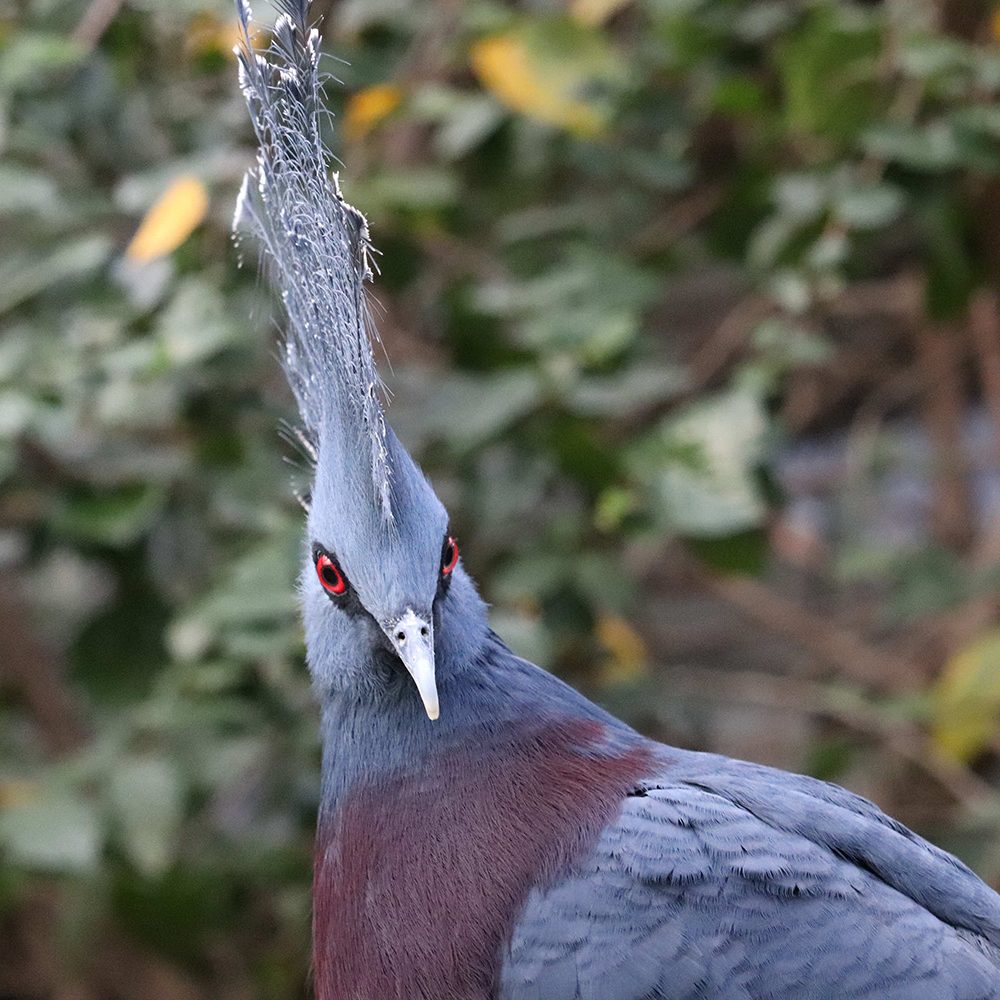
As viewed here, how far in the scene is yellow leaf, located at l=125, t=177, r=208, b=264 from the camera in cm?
194

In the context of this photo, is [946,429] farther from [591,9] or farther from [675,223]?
[591,9]

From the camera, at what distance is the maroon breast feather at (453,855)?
1261 millimetres

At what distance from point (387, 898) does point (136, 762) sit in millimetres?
902

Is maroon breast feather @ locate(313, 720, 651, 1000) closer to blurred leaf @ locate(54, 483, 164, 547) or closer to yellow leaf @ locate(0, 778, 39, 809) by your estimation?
blurred leaf @ locate(54, 483, 164, 547)

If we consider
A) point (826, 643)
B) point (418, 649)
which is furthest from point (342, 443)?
point (826, 643)

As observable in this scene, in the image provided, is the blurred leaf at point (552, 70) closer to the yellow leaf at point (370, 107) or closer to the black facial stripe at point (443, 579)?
the yellow leaf at point (370, 107)

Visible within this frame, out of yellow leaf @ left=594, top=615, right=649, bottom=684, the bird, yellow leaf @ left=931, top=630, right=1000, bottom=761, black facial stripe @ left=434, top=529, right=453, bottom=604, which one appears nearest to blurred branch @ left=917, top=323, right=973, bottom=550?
yellow leaf @ left=931, top=630, right=1000, bottom=761

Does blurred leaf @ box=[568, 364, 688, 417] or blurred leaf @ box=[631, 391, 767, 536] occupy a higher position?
blurred leaf @ box=[568, 364, 688, 417]

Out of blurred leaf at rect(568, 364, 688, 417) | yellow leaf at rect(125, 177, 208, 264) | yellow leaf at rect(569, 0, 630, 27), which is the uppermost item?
yellow leaf at rect(569, 0, 630, 27)

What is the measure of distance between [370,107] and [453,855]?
1287mm

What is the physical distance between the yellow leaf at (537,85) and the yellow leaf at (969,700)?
1073 millimetres

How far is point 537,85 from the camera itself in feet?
7.07

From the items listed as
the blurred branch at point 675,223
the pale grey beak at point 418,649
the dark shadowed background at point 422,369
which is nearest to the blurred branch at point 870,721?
the dark shadowed background at point 422,369

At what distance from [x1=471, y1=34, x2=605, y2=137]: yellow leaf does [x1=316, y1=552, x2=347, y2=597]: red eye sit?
3.42 feet
